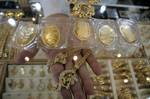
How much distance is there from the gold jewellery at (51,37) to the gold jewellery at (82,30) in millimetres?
70

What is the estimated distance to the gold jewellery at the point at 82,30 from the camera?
965 mm

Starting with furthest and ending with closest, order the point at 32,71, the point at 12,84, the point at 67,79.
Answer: the point at 32,71
the point at 12,84
the point at 67,79

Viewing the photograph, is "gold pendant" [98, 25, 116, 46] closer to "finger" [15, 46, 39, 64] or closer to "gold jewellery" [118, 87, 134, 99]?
"finger" [15, 46, 39, 64]

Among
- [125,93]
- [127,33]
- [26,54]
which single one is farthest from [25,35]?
[125,93]

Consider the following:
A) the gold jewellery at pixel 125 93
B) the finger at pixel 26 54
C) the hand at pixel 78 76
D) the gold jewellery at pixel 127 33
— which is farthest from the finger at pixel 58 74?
the gold jewellery at pixel 125 93

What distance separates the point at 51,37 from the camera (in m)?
0.96

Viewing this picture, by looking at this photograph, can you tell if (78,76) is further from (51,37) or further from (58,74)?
(51,37)

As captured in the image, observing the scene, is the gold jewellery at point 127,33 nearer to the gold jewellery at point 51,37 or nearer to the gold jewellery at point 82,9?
the gold jewellery at point 82,9

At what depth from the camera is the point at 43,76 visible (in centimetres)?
198

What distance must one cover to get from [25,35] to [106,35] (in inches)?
13.0

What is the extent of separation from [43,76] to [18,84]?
0.68 feet

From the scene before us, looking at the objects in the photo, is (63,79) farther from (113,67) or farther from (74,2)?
(113,67)

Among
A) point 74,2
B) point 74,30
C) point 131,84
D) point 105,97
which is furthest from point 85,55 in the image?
point 131,84

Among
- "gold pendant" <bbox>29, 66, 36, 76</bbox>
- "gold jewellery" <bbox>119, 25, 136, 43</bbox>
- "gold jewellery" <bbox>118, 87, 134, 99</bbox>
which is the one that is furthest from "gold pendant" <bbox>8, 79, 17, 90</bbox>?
"gold jewellery" <bbox>119, 25, 136, 43</bbox>
